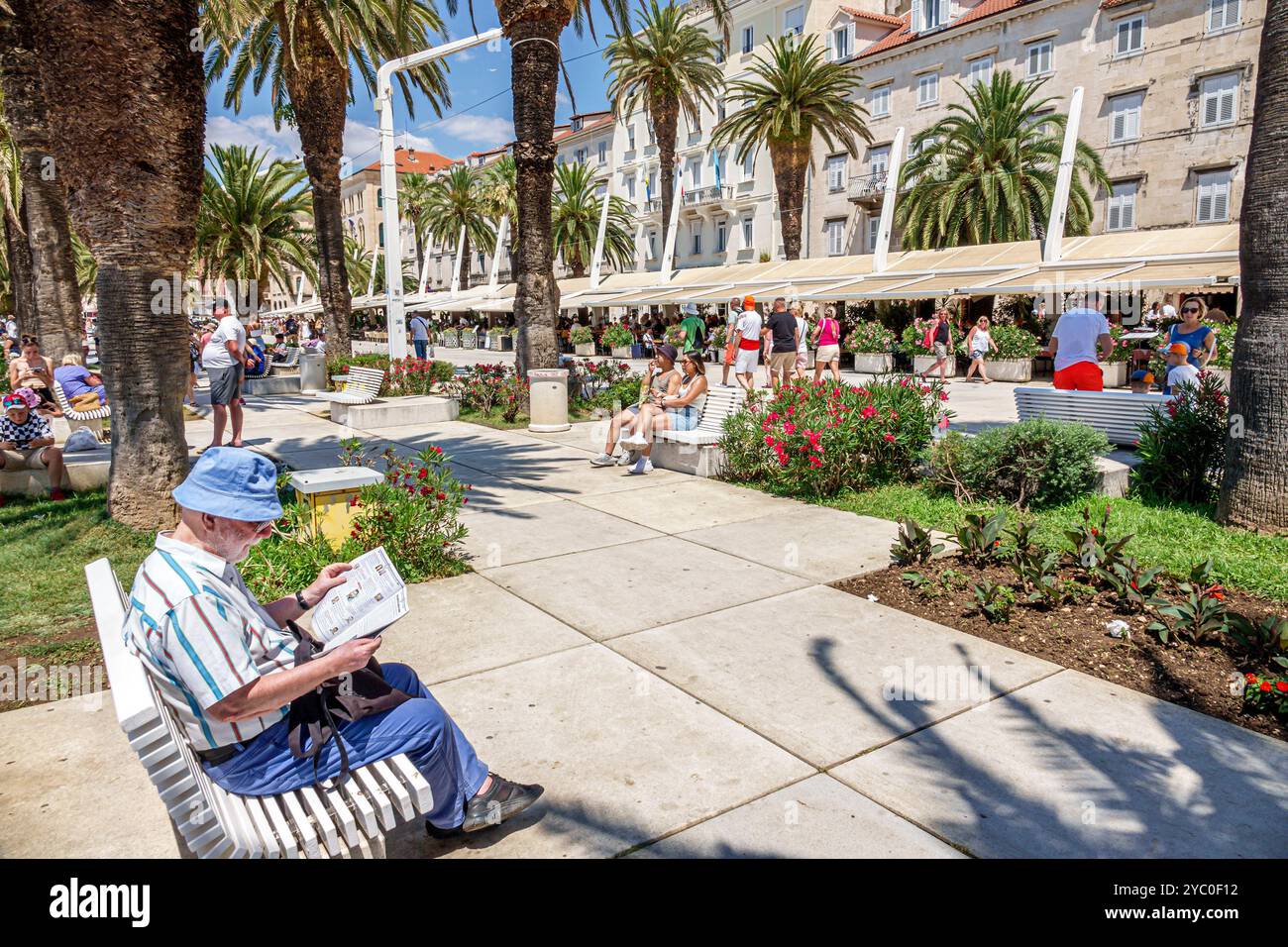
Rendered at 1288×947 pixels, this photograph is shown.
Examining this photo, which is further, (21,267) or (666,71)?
(666,71)

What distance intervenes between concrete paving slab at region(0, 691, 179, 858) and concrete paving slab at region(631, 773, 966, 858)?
5.86 feet

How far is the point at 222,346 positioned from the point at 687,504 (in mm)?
6288

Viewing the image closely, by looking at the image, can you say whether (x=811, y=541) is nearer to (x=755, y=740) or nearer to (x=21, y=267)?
(x=755, y=740)

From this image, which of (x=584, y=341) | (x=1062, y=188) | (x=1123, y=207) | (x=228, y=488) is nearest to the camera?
(x=228, y=488)

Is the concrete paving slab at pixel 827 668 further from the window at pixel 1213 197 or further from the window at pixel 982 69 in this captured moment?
the window at pixel 982 69

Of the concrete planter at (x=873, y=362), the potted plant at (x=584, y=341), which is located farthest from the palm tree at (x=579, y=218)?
the concrete planter at (x=873, y=362)

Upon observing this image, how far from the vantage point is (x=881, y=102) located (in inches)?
1594

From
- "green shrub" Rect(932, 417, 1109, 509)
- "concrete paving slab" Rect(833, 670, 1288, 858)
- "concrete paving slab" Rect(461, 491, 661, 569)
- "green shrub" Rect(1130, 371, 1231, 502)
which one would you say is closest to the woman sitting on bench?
"concrete paving slab" Rect(461, 491, 661, 569)

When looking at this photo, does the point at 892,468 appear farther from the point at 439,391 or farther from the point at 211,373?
the point at 439,391

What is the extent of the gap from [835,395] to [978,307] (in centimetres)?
2594

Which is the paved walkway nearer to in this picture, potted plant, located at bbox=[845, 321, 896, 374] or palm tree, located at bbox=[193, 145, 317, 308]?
potted plant, located at bbox=[845, 321, 896, 374]

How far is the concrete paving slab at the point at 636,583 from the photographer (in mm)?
5137

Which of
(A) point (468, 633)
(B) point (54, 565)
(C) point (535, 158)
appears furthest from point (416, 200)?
(A) point (468, 633)

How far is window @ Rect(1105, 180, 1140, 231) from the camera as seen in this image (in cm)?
3222
